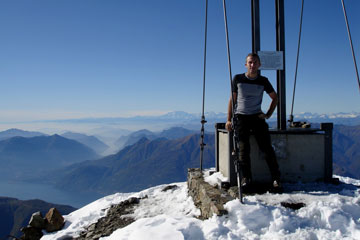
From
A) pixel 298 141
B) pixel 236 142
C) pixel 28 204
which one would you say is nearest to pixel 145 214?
pixel 236 142

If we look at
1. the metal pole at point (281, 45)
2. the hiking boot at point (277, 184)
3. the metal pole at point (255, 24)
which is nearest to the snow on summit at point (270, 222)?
the hiking boot at point (277, 184)

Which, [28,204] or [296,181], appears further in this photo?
[28,204]

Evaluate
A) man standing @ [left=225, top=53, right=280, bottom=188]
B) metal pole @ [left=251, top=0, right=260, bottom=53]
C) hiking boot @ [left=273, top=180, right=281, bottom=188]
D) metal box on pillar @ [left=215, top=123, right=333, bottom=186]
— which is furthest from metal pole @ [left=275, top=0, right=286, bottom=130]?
hiking boot @ [left=273, top=180, right=281, bottom=188]

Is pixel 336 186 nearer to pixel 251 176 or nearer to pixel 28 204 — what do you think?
pixel 251 176

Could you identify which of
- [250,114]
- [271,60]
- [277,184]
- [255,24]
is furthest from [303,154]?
[255,24]

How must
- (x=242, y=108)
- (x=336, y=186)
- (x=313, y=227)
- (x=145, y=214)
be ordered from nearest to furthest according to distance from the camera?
(x=313, y=227), (x=242, y=108), (x=336, y=186), (x=145, y=214)

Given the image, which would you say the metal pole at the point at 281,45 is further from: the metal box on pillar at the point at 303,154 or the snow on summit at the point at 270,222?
the snow on summit at the point at 270,222

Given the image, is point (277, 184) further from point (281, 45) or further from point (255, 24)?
point (255, 24)
